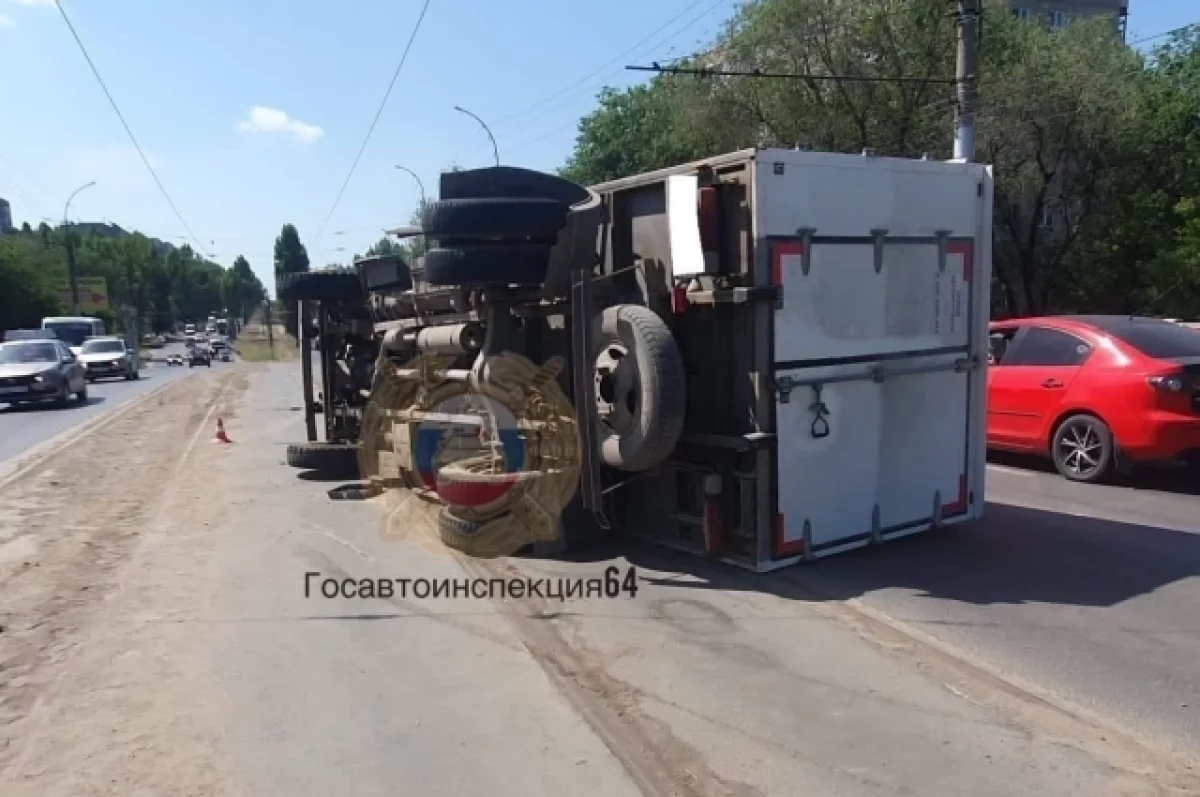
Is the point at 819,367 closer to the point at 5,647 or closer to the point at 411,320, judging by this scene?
the point at 411,320

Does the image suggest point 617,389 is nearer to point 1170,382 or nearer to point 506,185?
point 506,185

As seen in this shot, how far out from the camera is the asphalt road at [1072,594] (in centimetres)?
433

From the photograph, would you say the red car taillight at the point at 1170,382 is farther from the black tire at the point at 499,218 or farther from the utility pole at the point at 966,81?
the utility pole at the point at 966,81

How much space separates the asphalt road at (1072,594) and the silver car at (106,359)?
33.3 meters

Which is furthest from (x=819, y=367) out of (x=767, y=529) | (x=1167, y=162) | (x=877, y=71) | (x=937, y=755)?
(x=1167, y=162)

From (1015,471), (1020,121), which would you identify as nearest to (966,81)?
(1015,471)

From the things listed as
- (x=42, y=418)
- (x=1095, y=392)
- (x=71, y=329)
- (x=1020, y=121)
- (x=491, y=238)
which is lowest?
(x=42, y=418)

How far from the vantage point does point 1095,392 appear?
30.2 feet

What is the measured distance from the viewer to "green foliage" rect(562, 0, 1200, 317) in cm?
2592

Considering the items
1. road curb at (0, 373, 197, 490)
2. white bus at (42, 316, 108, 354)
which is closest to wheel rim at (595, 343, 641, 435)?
road curb at (0, 373, 197, 490)

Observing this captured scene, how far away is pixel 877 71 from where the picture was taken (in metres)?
26.1

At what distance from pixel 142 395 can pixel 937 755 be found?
25.3 metres

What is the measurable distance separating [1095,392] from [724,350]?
4923 millimetres

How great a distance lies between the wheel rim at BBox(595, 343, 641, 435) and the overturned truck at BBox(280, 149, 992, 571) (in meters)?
0.01
